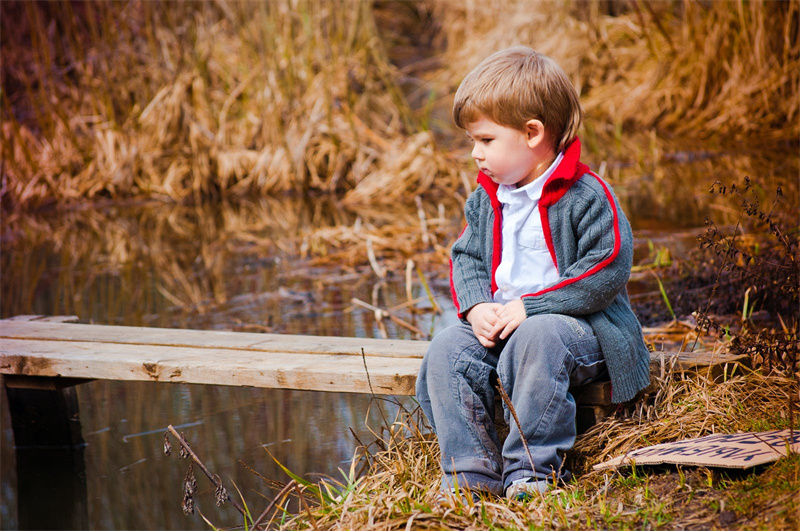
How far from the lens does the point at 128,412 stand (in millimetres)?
3393

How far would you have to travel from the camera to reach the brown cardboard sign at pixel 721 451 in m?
1.94

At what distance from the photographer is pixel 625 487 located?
209 cm

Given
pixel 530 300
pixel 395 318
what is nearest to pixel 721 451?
pixel 530 300

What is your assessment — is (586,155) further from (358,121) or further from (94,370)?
(94,370)

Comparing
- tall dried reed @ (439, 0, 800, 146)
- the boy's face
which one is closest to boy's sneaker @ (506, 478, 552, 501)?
the boy's face

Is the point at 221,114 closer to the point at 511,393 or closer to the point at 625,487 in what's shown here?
the point at 511,393

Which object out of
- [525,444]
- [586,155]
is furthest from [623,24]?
[525,444]

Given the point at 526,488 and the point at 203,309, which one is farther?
the point at 203,309

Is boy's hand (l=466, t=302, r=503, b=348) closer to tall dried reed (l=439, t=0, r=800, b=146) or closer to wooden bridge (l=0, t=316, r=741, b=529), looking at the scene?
wooden bridge (l=0, t=316, r=741, b=529)

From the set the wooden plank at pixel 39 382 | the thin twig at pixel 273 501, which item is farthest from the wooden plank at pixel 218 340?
the thin twig at pixel 273 501

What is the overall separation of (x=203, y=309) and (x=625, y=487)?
2.95 metres

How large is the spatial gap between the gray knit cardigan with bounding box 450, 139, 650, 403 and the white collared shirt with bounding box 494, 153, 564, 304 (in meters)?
0.03

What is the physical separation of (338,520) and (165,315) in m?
2.64

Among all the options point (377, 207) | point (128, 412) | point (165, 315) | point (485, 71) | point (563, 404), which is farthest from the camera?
point (377, 207)
